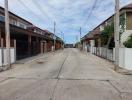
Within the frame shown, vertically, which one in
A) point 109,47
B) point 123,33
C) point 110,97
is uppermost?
point 123,33

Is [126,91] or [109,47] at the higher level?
[109,47]

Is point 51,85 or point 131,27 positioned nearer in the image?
point 51,85

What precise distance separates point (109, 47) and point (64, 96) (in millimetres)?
20962

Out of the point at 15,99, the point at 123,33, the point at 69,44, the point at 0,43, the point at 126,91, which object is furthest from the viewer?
the point at 69,44

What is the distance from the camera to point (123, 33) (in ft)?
92.1

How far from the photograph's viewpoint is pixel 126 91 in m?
9.69

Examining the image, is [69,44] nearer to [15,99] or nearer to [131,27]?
[131,27]

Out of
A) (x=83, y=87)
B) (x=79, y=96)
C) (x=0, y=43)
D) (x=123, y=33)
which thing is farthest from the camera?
(x=123, y=33)

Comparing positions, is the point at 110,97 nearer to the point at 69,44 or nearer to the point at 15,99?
the point at 15,99

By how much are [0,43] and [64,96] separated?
46.6 feet

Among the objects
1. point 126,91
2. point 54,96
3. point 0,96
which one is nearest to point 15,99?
point 0,96

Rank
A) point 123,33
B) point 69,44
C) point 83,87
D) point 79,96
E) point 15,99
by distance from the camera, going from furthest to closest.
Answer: point 69,44 → point 123,33 → point 83,87 → point 79,96 → point 15,99

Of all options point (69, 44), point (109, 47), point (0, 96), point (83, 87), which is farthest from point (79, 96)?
point (69, 44)

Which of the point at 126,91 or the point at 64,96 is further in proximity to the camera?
the point at 126,91
